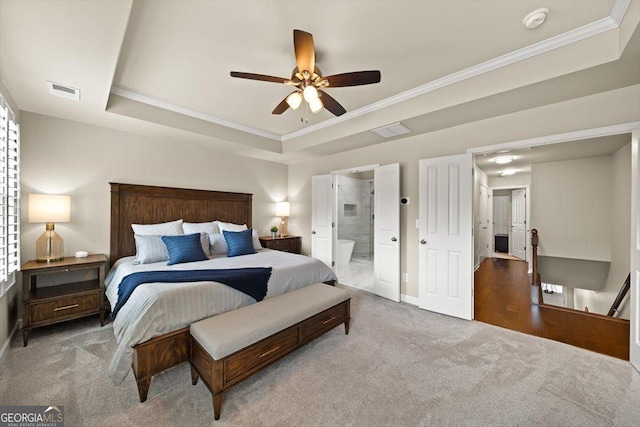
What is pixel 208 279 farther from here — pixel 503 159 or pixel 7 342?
pixel 503 159

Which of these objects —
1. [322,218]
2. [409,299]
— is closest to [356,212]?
[322,218]

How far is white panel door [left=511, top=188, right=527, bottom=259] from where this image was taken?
7.04 m

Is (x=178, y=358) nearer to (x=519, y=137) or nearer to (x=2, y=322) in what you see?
(x=2, y=322)

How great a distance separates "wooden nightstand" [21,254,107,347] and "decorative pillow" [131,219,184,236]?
50 centimetres

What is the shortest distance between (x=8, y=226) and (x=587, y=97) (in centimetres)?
547

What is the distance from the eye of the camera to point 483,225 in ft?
21.7

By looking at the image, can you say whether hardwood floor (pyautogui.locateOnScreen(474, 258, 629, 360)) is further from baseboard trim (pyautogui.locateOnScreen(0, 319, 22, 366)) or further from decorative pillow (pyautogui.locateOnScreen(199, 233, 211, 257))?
baseboard trim (pyautogui.locateOnScreen(0, 319, 22, 366))

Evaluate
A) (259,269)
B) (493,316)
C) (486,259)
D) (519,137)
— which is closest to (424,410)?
(259,269)

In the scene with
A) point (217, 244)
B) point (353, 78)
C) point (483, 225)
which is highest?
point (353, 78)

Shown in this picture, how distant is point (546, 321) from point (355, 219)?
5.03m

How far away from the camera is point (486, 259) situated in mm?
6996

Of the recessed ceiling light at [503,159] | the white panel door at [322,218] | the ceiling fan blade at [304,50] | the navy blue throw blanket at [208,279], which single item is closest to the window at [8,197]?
the navy blue throw blanket at [208,279]

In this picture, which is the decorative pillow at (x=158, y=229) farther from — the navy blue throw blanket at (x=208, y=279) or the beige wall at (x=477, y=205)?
the beige wall at (x=477, y=205)

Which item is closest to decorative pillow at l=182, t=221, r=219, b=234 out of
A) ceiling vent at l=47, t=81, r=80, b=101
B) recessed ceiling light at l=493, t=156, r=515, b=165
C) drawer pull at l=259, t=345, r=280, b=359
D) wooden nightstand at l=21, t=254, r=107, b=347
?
wooden nightstand at l=21, t=254, r=107, b=347
